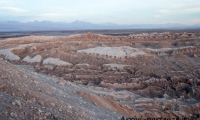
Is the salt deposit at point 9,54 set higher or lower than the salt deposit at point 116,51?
lower

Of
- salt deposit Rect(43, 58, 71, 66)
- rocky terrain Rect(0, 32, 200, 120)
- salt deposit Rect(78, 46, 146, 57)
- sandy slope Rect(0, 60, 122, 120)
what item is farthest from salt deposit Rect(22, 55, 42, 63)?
sandy slope Rect(0, 60, 122, 120)

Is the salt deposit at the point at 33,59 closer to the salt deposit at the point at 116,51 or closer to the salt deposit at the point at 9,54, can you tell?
the salt deposit at the point at 9,54

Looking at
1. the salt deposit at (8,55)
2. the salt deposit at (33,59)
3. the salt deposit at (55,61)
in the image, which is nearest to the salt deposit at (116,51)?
the salt deposit at (55,61)

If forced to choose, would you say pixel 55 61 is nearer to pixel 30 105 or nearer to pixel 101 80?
pixel 101 80

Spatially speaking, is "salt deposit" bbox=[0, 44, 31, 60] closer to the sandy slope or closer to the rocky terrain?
the rocky terrain

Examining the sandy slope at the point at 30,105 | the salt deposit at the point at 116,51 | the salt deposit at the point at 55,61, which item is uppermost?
the sandy slope at the point at 30,105

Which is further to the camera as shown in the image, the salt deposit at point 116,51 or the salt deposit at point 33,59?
the salt deposit at point 116,51

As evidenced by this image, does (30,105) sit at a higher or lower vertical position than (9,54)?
higher

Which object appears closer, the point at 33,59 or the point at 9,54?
the point at 33,59

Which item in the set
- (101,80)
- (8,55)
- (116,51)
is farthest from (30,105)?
(8,55)
